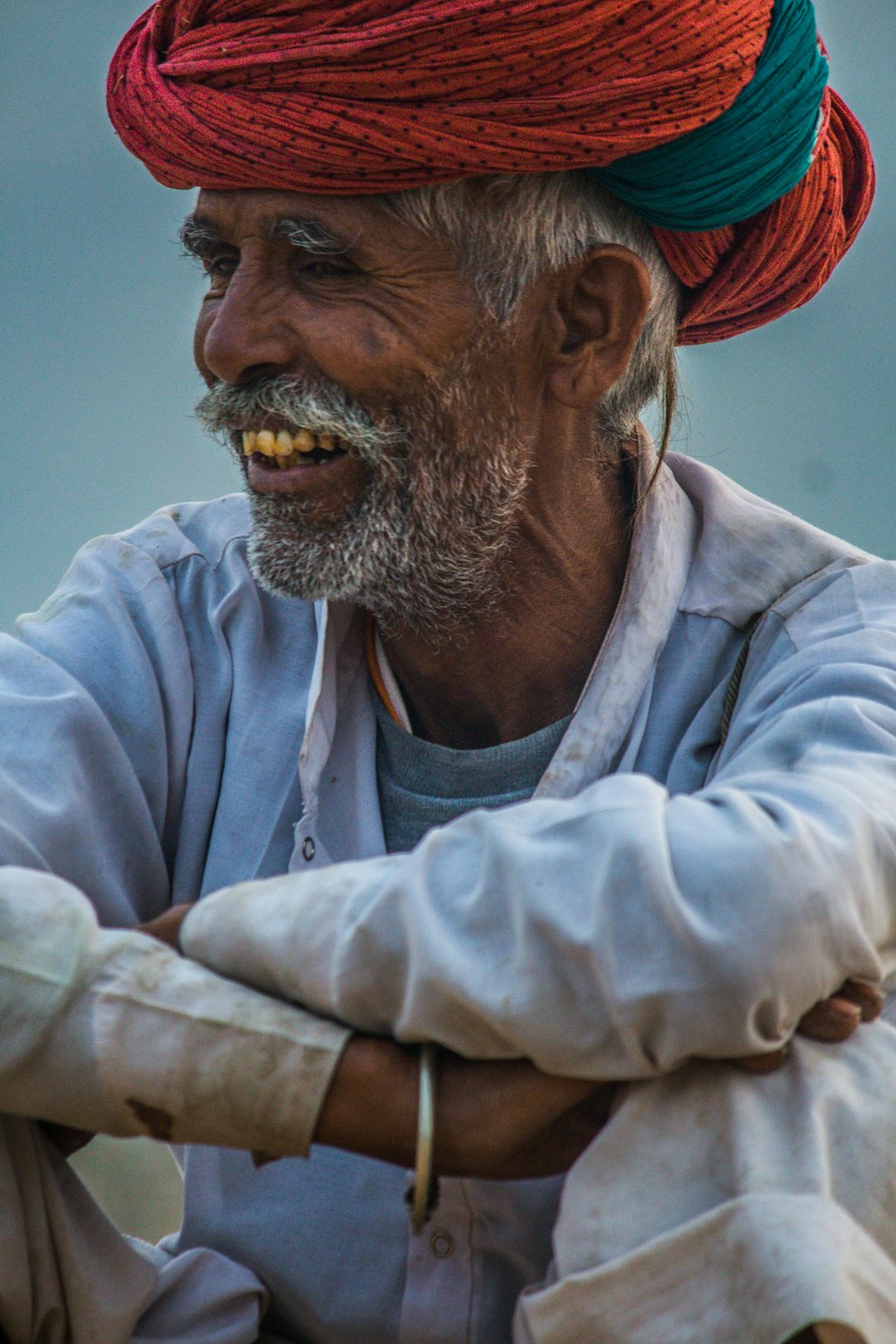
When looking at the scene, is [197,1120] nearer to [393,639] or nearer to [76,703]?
[76,703]

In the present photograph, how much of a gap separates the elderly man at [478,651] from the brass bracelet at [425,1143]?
0.03 meters

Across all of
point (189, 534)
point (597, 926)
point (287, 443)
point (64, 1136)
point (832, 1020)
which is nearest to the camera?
point (597, 926)

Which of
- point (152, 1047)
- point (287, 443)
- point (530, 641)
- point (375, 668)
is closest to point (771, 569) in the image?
point (530, 641)

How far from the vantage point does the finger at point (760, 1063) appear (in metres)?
1.67

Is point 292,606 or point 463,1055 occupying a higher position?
point 292,606

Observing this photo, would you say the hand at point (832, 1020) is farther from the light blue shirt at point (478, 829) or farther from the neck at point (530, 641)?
the neck at point (530, 641)

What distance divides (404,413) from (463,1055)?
1.06 m

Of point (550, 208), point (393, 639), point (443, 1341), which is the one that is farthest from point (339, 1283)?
point (550, 208)

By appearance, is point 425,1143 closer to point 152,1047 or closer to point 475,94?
point 152,1047

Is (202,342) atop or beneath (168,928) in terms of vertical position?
atop

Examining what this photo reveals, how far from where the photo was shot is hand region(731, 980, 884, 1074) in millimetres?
1670

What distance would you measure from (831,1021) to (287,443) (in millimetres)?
1162

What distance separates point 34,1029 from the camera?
64.7 inches

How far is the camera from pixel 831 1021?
1.70 m
